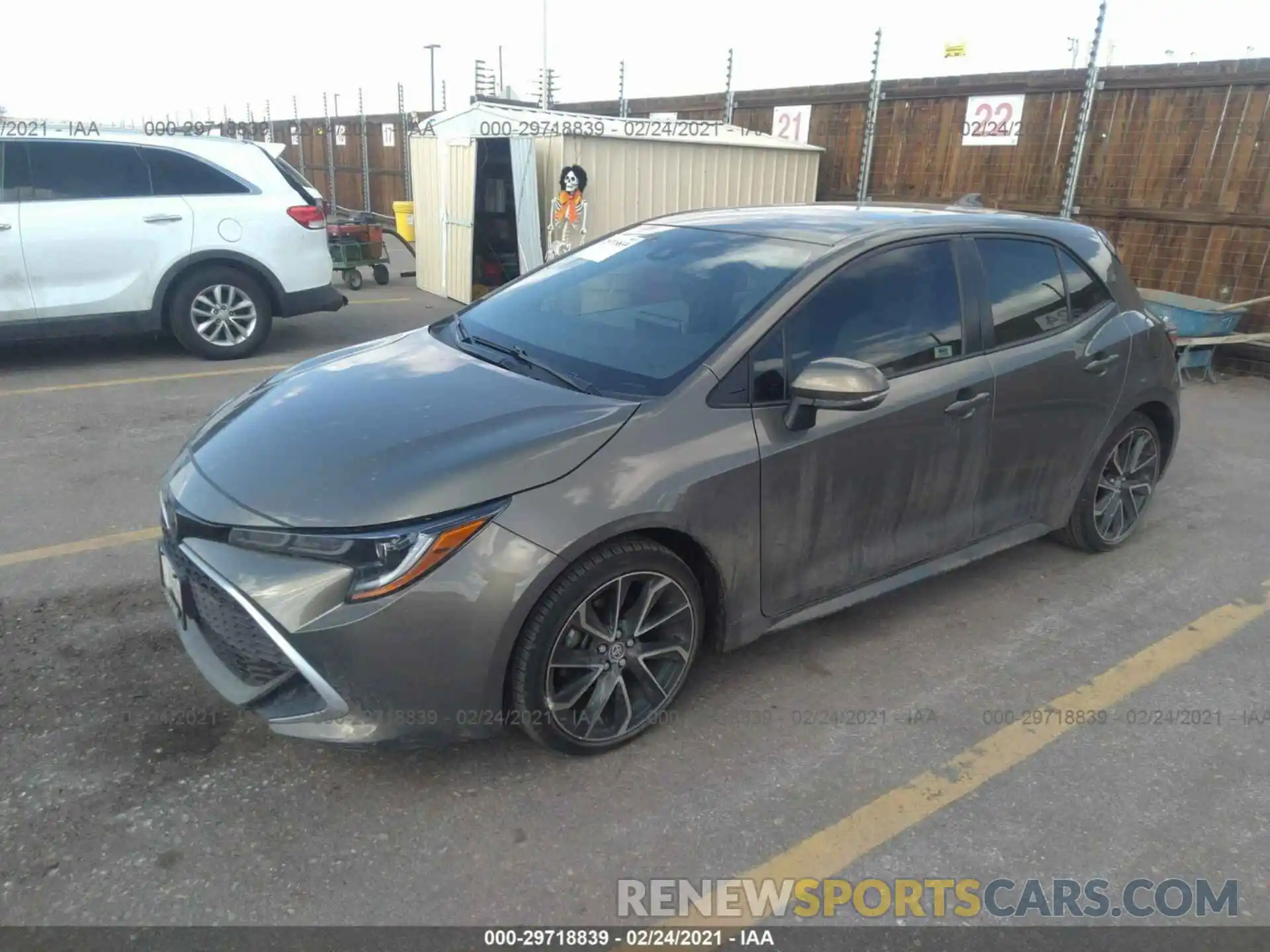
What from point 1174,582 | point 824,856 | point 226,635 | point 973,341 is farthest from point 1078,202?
point 226,635

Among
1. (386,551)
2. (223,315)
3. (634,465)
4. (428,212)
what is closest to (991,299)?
(634,465)

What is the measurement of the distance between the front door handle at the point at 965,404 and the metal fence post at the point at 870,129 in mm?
8535

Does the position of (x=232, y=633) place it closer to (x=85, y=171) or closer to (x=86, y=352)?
(x=85, y=171)

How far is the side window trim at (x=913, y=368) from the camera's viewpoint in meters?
2.94

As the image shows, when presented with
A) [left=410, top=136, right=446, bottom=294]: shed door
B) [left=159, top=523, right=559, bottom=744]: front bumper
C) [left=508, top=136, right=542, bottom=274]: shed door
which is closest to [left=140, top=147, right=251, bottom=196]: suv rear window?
[left=508, top=136, right=542, bottom=274]: shed door

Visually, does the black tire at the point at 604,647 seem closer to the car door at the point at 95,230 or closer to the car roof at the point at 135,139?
the car door at the point at 95,230

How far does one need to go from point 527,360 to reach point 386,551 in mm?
1066

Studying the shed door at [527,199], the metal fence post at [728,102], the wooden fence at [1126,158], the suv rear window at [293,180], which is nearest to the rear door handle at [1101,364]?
the wooden fence at [1126,158]

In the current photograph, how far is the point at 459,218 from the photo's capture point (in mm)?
10953


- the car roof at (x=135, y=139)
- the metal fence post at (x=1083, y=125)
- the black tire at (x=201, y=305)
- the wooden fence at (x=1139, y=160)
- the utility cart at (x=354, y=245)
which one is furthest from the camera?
the utility cart at (x=354, y=245)

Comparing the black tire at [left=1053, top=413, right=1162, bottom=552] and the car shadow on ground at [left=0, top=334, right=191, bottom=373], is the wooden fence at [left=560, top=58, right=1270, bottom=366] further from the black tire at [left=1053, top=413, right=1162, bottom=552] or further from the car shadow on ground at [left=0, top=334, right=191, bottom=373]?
the car shadow on ground at [left=0, top=334, right=191, bottom=373]

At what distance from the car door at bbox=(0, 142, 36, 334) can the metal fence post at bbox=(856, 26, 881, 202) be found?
8.86m

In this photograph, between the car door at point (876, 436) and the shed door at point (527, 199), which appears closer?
the car door at point (876, 436)

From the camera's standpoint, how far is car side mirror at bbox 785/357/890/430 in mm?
2768
